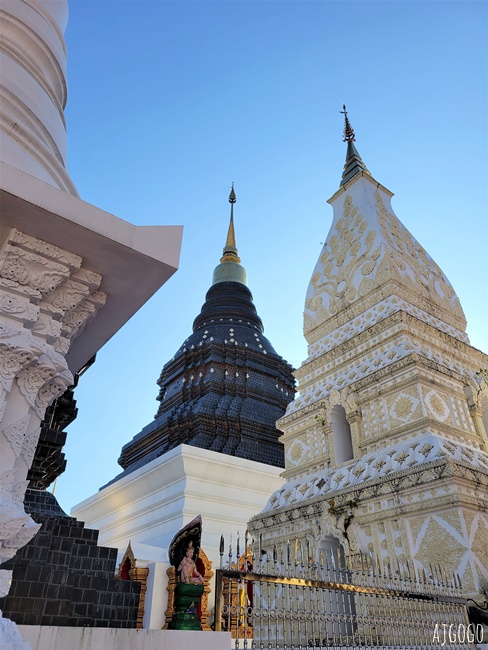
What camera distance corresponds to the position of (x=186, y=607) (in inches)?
171

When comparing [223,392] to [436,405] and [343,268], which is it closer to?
[343,268]

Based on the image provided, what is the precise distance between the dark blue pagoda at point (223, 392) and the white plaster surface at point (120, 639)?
601 inches

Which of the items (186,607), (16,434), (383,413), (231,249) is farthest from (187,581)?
(231,249)

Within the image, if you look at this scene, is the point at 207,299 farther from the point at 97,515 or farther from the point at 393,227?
the point at 393,227

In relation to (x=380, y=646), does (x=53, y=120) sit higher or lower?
higher

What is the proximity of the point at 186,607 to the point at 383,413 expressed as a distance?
6.52 meters

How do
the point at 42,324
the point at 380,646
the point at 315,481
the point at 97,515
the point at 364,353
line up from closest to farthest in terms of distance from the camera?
1. the point at 42,324
2. the point at 380,646
3. the point at 315,481
4. the point at 364,353
5. the point at 97,515

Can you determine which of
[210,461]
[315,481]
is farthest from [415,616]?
[210,461]

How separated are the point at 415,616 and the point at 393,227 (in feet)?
34.7

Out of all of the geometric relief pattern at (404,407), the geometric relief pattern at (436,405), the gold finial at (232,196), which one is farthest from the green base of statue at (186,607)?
the gold finial at (232,196)

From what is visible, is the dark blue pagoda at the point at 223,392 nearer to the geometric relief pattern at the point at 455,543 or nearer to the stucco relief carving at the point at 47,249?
the geometric relief pattern at the point at 455,543

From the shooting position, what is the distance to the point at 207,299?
29.5 m

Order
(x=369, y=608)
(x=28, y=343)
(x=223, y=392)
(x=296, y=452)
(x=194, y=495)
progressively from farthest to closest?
(x=223, y=392), (x=194, y=495), (x=296, y=452), (x=369, y=608), (x=28, y=343)

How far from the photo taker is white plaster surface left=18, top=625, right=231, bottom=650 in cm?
351
